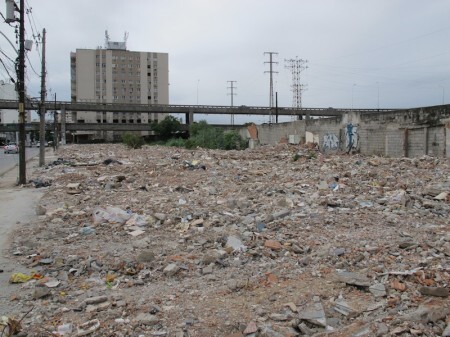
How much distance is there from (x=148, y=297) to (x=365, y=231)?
357 cm

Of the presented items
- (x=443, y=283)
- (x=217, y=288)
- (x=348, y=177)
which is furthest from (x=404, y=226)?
(x=348, y=177)

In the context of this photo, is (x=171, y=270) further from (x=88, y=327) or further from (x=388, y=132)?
(x=388, y=132)

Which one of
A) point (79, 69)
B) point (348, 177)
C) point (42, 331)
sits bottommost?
point (42, 331)

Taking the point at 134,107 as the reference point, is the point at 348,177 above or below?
below

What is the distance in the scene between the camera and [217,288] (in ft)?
14.9

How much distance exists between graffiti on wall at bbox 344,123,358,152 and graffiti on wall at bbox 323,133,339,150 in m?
1.14

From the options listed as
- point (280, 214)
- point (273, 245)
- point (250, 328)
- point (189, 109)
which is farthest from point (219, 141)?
point (189, 109)

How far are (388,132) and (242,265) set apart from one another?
56.7 feet

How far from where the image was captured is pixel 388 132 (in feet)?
66.9

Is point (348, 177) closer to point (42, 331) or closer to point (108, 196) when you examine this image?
point (108, 196)

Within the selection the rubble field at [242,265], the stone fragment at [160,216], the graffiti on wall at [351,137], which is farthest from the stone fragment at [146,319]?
the graffiti on wall at [351,137]

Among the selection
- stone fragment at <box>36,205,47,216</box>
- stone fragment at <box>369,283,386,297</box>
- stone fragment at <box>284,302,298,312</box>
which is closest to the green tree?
stone fragment at <box>36,205,47,216</box>

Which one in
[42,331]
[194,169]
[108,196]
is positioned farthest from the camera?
[194,169]

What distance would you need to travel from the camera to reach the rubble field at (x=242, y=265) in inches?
145
